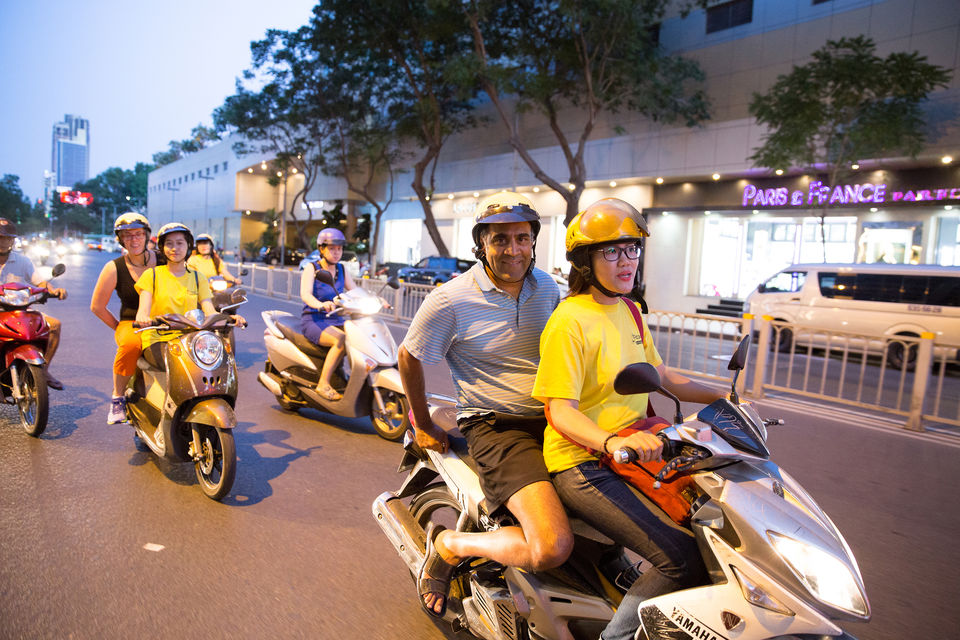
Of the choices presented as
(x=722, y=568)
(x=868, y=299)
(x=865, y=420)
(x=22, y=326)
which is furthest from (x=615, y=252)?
(x=868, y=299)

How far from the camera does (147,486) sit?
4645 millimetres

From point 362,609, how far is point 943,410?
8.79 metres

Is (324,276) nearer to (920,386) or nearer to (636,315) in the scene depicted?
(636,315)

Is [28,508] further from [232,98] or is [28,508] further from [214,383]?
[232,98]

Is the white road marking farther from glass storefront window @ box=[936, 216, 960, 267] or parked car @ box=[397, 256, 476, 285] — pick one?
parked car @ box=[397, 256, 476, 285]

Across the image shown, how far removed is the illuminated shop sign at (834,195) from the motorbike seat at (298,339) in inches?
612

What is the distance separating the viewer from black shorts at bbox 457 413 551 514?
2.47m

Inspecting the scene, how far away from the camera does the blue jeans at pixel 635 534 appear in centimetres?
210

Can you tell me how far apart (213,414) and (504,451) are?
2.51 meters

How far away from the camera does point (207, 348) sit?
4629mm

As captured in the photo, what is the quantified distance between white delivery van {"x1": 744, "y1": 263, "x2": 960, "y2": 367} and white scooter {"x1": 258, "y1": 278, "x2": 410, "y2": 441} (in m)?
7.42

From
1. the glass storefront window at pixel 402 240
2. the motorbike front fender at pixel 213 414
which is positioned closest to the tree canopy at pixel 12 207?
the glass storefront window at pixel 402 240

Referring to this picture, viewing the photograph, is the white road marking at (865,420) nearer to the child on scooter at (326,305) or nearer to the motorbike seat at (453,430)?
the child on scooter at (326,305)

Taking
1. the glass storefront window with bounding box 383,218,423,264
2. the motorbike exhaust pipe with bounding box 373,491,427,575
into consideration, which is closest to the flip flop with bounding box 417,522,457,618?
the motorbike exhaust pipe with bounding box 373,491,427,575
